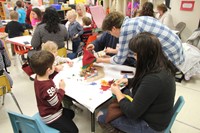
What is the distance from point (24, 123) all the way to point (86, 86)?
1.96ft

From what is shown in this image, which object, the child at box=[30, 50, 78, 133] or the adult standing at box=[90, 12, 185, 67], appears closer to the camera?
the child at box=[30, 50, 78, 133]

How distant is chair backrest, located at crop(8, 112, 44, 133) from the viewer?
1230 mm

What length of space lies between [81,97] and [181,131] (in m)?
1.40

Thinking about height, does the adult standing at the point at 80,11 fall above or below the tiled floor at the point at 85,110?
above

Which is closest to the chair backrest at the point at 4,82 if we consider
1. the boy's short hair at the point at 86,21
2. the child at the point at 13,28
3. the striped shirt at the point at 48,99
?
the striped shirt at the point at 48,99

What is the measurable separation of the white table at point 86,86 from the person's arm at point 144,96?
27cm

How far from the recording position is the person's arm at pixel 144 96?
47.6 inches

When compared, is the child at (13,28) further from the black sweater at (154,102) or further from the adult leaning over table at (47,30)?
the black sweater at (154,102)

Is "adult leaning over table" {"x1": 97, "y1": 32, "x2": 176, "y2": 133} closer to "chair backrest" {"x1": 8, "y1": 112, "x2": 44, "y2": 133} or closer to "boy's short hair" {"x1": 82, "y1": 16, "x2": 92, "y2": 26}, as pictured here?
"chair backrest" {"x1": 8, "y1": 112, "x2": 44, "y2": 133}

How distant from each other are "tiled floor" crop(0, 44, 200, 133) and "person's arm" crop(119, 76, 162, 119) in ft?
3.13

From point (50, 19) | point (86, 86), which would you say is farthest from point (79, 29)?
point (86, 86)

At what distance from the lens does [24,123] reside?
4.31 ft

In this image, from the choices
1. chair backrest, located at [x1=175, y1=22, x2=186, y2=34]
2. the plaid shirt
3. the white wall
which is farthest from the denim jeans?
the white wall

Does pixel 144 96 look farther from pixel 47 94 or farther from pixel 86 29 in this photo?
pixel 86 29
